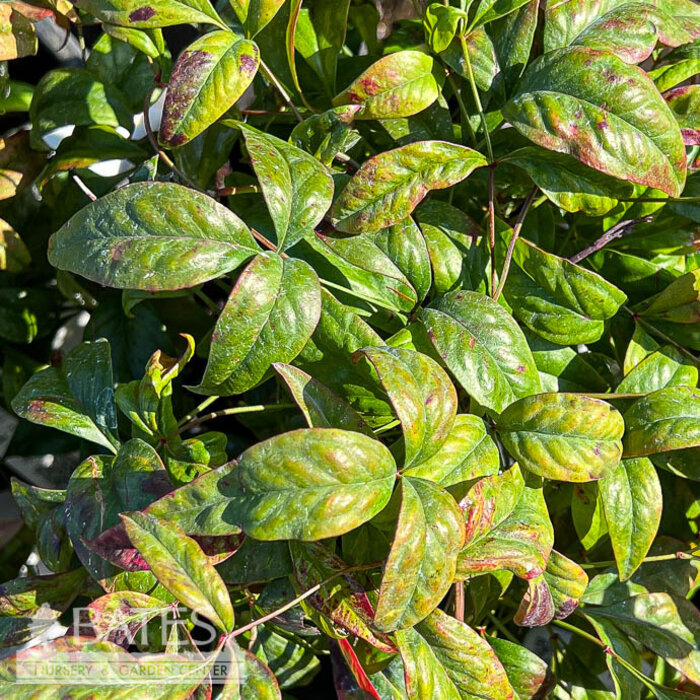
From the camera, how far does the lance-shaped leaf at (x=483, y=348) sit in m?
0.59

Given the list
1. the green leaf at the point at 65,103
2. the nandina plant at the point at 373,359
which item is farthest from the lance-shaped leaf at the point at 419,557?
the green leaf at the point at 65,103

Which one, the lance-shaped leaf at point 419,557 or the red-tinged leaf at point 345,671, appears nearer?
the lance-shaped leaf at point 419,557

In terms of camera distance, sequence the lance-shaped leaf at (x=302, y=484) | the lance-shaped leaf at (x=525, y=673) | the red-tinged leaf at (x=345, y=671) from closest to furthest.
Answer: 1. the lance-shaped leaf at (x=302, y=484)
2. the red-tinged leaf at (x=345, y=671)
3. the lance-shaped leaf at (x=525, y=673)

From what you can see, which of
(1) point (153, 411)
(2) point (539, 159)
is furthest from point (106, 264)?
(2) point (539, 159)

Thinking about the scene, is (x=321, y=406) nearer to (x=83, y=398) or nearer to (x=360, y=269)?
(x=360, y=269)

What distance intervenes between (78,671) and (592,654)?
57cm

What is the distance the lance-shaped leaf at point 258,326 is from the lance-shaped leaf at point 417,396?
2.3 inches

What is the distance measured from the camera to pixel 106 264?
0.53 m

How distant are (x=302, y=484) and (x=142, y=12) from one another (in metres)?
0.40

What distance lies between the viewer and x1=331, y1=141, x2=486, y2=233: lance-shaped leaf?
597mm

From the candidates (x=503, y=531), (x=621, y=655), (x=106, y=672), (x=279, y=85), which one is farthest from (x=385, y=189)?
(x=621, y=655)

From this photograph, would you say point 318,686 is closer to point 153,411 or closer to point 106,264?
point 153,411

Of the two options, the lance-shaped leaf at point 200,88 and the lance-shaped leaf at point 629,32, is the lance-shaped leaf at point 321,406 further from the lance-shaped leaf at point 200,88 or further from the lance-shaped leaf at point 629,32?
the lance-shaped leaf at point 629,32

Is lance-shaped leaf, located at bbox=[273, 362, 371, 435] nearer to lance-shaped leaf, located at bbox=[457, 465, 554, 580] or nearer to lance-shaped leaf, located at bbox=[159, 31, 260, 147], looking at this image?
lance-shaped leaf, located at bbox=[457, 465, 554, 580]
